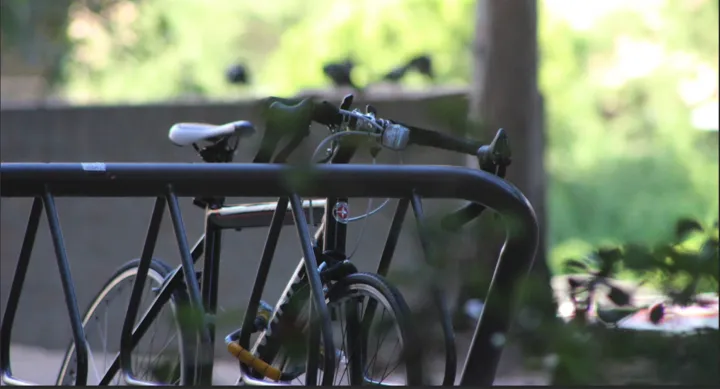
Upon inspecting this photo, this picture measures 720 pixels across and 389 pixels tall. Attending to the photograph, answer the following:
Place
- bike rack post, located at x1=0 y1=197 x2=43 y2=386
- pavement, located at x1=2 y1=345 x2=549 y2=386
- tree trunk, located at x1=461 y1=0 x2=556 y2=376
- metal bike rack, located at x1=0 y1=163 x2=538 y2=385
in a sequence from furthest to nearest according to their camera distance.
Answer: tree trunk, located at x1=461 y1=0 x2=556 y2=376, pavement, located at x1=2 y1=345 x2=549 y2=386, bike rack post, located at x1=0 y1=197 x2=43 y2=386, metal bike rack, located at x1=0 y1=163 x2=538 y2=385

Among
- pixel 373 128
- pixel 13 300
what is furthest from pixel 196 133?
pixel 373 128

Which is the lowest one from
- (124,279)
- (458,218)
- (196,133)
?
(124,279)

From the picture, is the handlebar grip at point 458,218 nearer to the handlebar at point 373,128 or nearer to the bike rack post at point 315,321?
the handlebar at point 373,128

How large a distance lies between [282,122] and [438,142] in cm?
A: 55

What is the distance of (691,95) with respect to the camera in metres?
13.5

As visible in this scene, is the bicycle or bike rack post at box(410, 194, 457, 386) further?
the bicycle

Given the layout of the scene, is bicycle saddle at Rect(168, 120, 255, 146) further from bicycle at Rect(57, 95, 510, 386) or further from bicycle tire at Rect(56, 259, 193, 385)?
bicycle tire at Rect(56, 259, 193, 385)

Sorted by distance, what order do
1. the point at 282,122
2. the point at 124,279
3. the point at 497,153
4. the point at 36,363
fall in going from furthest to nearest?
the point at 36,363
the point at 124,279
the point at 497,153
the point at 282,122

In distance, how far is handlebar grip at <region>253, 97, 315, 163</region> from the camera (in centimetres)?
154

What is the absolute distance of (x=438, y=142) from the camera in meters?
2.07

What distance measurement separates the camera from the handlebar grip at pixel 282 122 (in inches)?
60.7

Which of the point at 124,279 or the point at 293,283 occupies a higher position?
the point at 293,283

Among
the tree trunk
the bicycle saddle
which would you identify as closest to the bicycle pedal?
the bicycle saddle

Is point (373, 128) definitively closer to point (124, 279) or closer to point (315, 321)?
point (315, 321)
